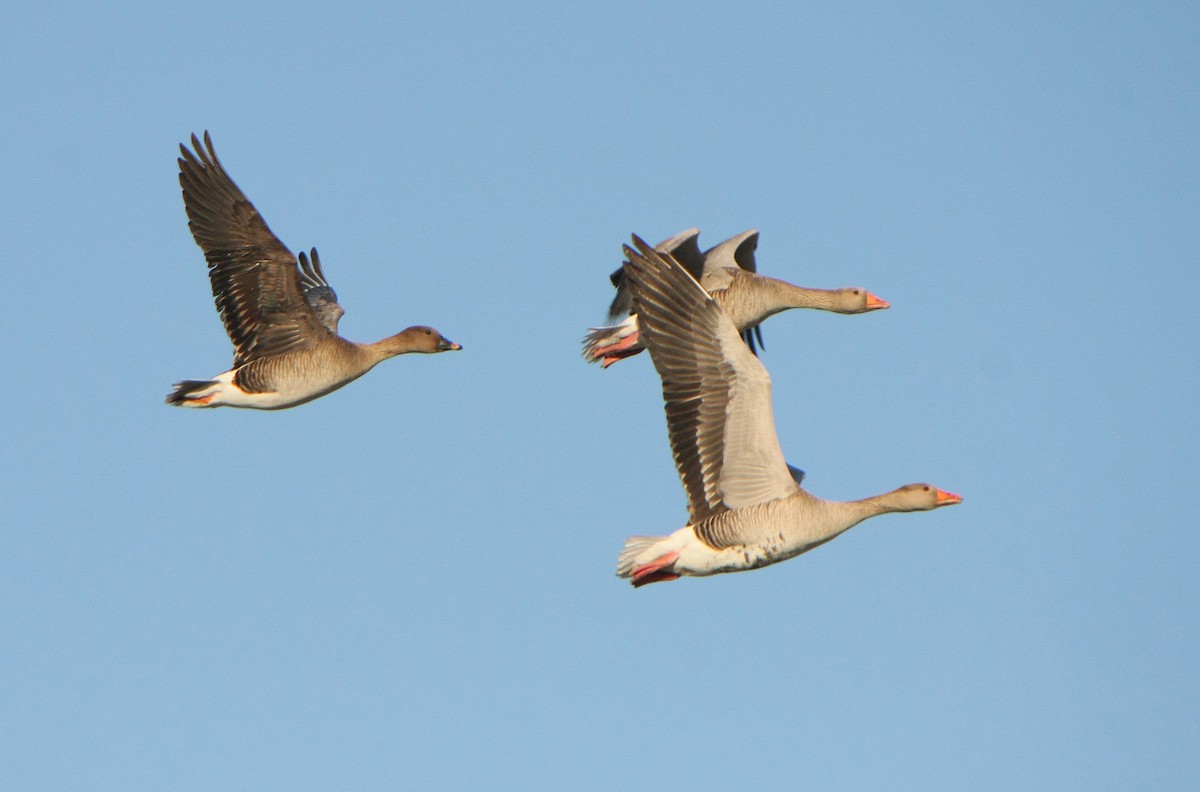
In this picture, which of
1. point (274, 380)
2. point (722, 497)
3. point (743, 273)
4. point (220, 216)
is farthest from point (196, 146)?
point (722, 497)

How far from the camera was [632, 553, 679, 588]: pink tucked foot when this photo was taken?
1495 cm

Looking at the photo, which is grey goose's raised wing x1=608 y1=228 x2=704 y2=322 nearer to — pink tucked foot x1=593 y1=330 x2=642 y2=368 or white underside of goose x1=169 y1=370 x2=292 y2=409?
pink tucked foot x1=593 y1=330 x2=642 y2=368

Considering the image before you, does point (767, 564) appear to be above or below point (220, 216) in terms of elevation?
below

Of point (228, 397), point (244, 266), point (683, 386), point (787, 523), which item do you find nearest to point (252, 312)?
point (244, 266)

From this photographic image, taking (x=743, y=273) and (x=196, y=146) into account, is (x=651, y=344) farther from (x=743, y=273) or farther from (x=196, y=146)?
(x=196, y=146)

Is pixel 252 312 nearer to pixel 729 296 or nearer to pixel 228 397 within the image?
pixel 228 397

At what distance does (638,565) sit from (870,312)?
6.85m

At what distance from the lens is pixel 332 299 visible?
21.2 meters

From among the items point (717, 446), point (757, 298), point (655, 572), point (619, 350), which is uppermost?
point (757, 298)

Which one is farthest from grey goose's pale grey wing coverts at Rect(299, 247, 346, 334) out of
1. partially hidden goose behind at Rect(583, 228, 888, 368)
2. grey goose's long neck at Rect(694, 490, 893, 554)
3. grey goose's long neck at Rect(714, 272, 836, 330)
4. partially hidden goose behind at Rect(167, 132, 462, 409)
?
grey goose's long neck at Rect(694, 490, 893, 554)

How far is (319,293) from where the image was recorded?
21344 millimetres

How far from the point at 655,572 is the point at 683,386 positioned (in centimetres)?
184

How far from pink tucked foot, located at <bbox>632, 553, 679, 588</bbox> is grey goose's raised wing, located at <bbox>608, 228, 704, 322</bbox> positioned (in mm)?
4653

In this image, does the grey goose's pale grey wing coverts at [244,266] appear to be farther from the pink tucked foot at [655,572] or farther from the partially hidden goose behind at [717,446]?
the pink tucked foot at [655,572]
